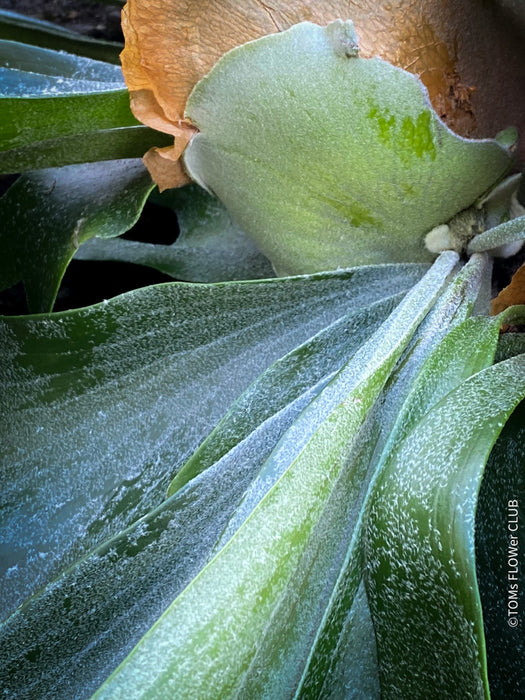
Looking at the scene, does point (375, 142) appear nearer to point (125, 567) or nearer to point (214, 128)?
point (214, 128)

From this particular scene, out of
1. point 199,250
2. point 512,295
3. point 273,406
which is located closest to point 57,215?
point 199,250

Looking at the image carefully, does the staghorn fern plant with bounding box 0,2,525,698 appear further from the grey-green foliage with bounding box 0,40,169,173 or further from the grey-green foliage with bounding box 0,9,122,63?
the grey-green foliage with bounding box 0,9,122,63

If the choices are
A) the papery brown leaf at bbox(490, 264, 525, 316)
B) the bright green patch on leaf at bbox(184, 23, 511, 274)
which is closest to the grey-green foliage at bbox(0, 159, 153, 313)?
the bright green patch on leaf at bbox(184, 23, 511, 274)

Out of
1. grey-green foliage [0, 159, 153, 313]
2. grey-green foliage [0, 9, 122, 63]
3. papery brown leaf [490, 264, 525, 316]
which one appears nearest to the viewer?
papery brown leaf [490, 264, 525, 316]

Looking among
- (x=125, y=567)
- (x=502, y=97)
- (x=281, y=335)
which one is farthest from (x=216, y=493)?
(x=502, y=97)

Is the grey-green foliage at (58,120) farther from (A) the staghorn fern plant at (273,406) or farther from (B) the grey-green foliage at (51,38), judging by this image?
(B) the grey-green foliage at (51,38)

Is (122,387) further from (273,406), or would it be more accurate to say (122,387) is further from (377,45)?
(377,45)
